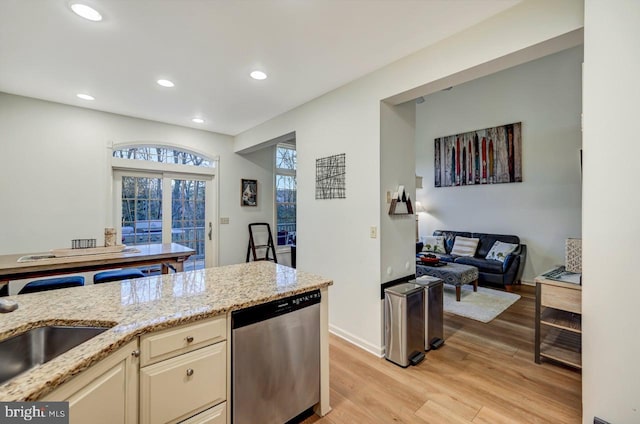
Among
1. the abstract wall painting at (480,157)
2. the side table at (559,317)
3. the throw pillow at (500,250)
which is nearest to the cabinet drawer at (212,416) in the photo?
the side table at (559,317)

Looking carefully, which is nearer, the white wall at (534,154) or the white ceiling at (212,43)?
the white ceiling at (212,43)

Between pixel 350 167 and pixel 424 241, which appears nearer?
pixel 350 167

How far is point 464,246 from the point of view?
534cm

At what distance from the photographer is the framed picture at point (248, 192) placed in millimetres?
5402

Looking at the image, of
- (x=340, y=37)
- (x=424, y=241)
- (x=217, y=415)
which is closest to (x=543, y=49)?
(x=340, y=37)

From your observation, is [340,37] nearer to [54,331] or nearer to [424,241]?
[54,331]

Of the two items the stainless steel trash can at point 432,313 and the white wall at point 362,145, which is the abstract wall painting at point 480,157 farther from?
the stainless steel trash can at point 432,313

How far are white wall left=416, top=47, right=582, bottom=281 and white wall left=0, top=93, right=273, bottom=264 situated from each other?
5.73m

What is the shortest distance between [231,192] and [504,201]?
5.14m

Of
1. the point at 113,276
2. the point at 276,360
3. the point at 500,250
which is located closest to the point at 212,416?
the point at 276,360

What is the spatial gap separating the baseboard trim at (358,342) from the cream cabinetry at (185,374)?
164 cm

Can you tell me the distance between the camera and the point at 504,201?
5.20 meters

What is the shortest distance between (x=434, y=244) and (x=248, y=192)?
3.92 metres

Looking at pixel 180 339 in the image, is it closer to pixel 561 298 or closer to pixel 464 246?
pixel 561 298
